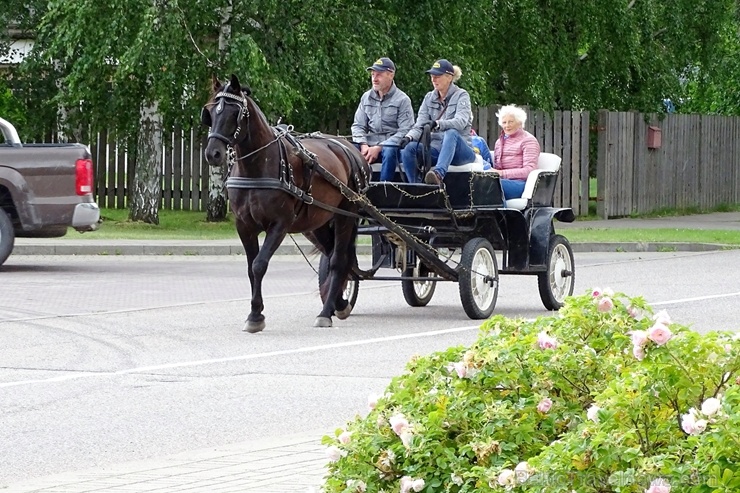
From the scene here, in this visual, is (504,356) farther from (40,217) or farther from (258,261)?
(40,217)

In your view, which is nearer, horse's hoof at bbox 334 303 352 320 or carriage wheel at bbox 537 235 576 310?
horse's hoof at bbox 334 303 352 320

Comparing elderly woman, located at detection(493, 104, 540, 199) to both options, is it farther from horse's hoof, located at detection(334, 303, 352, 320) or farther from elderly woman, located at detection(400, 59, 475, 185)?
horse's hoof, located at detection(334, 303, 352, 320)

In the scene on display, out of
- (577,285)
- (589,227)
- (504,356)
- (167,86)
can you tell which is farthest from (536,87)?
(504,356)

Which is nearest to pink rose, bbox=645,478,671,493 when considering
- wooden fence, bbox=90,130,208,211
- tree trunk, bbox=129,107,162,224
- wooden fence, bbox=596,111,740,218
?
tree trunk, bbox=129,107,162,224

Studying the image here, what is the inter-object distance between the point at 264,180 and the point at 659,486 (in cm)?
920

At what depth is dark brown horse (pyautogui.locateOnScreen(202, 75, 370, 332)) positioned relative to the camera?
42.0 feet

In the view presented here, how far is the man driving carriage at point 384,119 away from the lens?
1427 centimetres

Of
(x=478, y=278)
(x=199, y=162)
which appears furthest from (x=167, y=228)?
Answer: (x=478, y=278)

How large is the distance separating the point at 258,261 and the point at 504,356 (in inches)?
314

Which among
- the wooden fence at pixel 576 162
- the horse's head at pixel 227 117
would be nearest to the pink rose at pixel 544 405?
the horse's head at pixel 227 117

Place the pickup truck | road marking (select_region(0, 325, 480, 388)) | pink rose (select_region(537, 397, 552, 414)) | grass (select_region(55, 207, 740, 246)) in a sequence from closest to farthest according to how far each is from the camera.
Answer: pink rose (select_region(537, 397, 552, 414)), road marking (select_region(0, 325, 480, 388)), the pickup truck, grass (select_region(55, 207, 740, 246))

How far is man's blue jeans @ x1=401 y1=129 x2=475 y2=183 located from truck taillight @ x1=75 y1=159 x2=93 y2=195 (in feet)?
21.7

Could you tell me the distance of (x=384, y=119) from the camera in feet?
47.5

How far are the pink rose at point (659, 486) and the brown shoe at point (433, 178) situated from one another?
32.6ft
